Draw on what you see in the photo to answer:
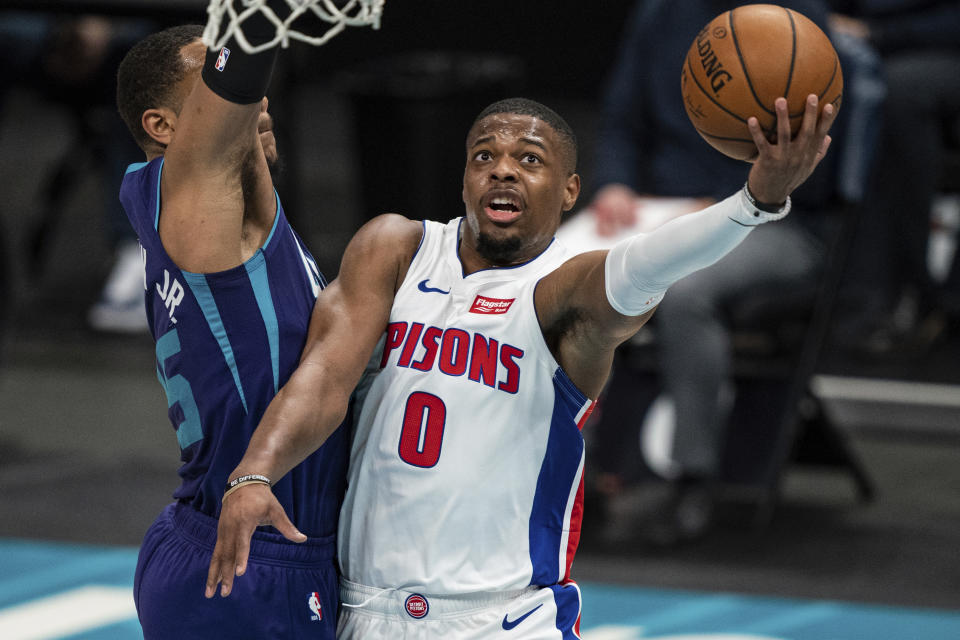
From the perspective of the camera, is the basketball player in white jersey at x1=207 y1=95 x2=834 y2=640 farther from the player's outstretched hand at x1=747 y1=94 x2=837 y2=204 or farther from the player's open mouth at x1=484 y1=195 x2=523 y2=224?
the player's outstretched hand at x1=747 y1=94 x2=837 y2=204

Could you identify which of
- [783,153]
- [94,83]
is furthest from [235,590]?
[94,83]

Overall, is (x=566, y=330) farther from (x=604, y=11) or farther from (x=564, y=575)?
(x=604, y=11)

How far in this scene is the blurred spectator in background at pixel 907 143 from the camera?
21.6 ft

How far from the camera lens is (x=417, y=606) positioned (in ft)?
9.04

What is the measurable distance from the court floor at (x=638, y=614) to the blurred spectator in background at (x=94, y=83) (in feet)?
11.8

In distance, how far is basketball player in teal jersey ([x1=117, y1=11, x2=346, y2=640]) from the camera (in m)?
2.62

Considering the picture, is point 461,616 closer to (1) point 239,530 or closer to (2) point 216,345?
(1) point 239,530

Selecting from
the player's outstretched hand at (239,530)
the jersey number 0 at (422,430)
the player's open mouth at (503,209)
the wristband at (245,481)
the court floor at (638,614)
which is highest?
the player's open mouth at (503,209)

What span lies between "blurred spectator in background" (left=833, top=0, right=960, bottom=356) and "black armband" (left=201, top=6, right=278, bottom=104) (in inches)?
166

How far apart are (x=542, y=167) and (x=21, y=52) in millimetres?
6823

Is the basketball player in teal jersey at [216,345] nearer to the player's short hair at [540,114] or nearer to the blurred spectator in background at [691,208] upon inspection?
the player's short hair at [540,114]

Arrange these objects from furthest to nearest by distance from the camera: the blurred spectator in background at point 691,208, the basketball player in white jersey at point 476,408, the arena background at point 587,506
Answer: the blurred spectator in background at point 691,208 < the arena background at point 587,506 < the basketball player in white jersey at point 476,408

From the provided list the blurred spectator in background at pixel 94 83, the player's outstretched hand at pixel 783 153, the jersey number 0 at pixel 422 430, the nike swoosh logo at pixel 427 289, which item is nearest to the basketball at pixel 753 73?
the player's outstretched hand at pixel 783 153

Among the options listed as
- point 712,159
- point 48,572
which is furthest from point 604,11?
point 48,572
